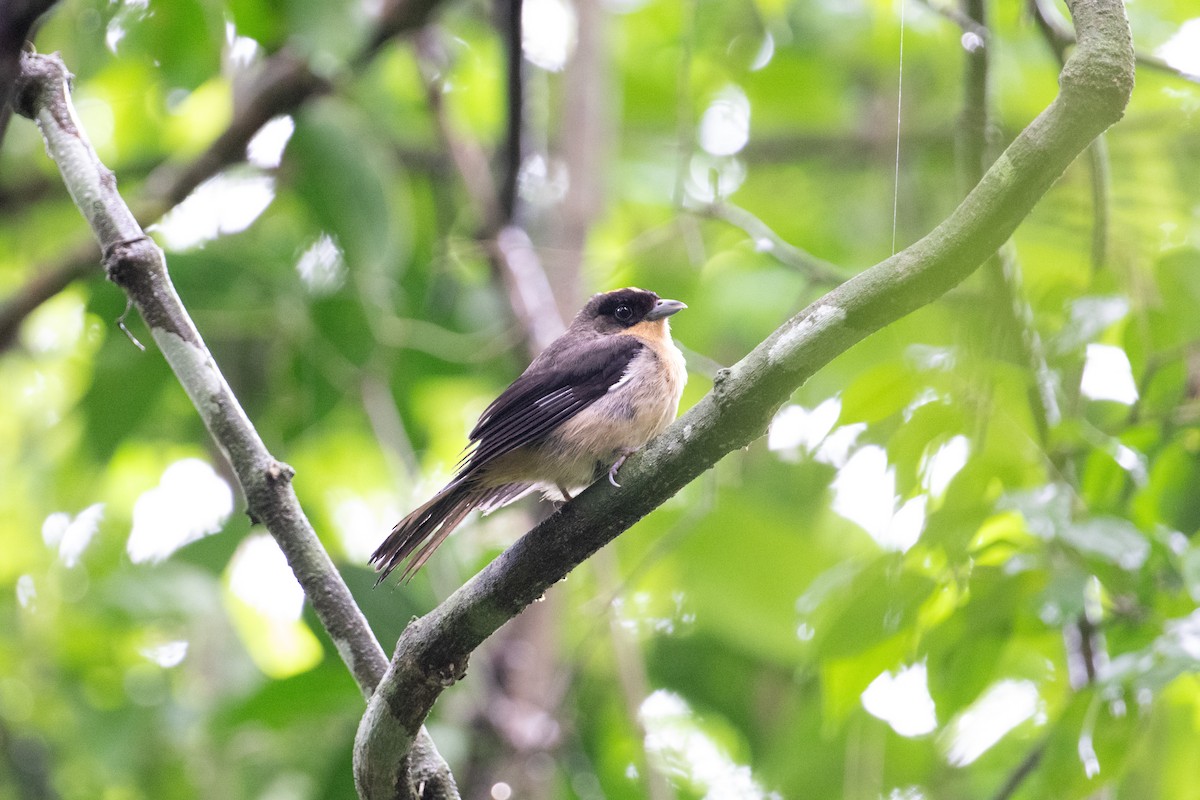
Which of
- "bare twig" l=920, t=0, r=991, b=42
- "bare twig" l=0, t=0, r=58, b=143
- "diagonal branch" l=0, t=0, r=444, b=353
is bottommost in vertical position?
"bare twig" l=920, t=0, r=991, b=42

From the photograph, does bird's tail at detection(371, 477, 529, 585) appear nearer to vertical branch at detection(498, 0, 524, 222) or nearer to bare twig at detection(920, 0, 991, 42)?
bare twig at detection(920, 0, 991, 42)

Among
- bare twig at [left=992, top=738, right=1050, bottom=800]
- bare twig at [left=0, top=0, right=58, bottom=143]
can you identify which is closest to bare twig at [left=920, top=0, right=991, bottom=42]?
bare twig at [left=992, top=738, right=1050, bottom=800]

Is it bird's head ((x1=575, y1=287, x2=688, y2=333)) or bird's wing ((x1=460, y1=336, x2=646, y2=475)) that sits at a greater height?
bird's head ((x1=575, y1=287, x2=688, y2=333))

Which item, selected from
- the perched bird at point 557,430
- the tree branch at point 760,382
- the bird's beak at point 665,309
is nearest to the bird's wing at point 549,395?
the perched bird at point 557,430

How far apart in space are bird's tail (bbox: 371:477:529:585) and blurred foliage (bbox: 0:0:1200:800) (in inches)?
15.7

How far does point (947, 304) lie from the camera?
3.05 m

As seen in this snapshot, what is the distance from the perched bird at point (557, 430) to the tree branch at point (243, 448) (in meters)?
0.75

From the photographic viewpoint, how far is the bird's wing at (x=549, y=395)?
382 cm

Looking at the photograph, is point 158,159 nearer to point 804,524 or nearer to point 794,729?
point 804,524

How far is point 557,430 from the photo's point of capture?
151 inches

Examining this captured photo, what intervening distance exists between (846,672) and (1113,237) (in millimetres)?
1523

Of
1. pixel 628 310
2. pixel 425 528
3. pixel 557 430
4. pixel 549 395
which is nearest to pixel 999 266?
pixel 557 430

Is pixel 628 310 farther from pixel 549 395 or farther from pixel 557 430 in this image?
pixel 557 430

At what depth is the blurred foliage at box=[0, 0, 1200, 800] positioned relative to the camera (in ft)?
10.4
